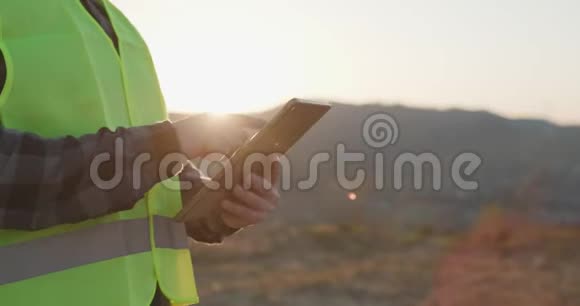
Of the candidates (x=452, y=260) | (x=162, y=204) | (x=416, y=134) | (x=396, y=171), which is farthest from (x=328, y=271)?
(x=416, y=134)

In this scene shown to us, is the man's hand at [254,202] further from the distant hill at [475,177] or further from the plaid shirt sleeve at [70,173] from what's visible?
the distant hill at [475,177]

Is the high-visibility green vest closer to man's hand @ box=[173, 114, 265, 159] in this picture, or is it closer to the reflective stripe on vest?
the reflective stripe on vest

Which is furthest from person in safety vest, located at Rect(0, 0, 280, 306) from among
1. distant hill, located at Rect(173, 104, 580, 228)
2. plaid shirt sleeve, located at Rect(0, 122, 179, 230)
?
distant hill, located at Rect(173, 104, 580, 228)

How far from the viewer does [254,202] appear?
6.30 ft

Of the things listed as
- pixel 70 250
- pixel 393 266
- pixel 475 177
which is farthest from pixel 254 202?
pixel 393 266

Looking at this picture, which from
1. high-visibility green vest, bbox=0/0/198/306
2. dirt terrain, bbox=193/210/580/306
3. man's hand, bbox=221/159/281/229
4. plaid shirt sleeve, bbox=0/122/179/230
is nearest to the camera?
plaid shirt sleeve, bbox=0/122/179/230

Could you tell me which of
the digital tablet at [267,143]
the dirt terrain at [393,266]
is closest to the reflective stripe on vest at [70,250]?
the digital tablet at [267,143]

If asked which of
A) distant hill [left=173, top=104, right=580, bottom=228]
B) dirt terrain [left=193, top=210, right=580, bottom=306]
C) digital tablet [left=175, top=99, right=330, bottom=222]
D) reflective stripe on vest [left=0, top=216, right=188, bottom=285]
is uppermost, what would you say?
digital tablet [left=175, top=99, right=330, bottom=222]

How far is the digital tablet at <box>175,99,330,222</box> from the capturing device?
1.73 metres

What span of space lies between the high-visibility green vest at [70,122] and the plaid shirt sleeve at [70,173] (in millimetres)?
93

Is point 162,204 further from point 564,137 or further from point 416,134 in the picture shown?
point 564,137

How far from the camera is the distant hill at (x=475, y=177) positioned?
15.9m

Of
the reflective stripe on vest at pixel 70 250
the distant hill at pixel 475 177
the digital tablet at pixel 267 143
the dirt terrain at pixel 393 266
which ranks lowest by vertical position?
the distant hill at pixel 475 177

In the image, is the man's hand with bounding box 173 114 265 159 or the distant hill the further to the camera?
the distant hill
